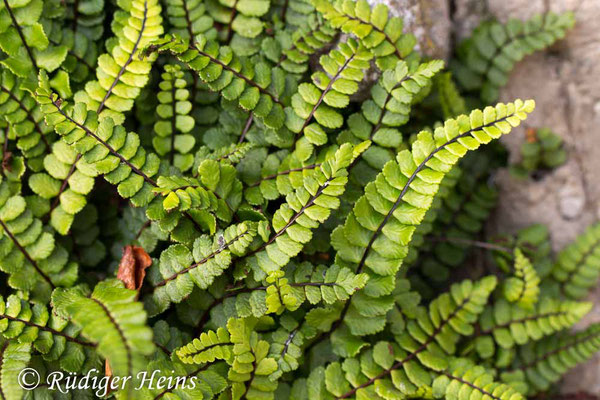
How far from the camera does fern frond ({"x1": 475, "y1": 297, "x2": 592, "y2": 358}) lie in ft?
6.69

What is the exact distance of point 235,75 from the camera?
178 cm

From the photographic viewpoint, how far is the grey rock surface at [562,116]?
92.5 inches

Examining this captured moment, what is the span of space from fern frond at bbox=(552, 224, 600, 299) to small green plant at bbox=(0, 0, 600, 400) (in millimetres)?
42

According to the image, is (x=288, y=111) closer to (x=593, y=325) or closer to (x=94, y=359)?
(x=94, y=359)

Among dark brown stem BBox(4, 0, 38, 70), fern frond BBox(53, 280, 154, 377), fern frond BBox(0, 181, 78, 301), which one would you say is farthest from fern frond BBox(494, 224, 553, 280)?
dark brown stem BBox(4, 0, 38, 70)

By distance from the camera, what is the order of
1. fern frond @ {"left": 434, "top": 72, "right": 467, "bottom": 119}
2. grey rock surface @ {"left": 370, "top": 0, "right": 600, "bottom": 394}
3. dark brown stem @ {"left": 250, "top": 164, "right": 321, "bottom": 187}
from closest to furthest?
dark brown stem @ {"left": 250, "top": 164, "right": 321, "bottom": 187}, fern frond @ {"left": 434, "top": 72, "right": 467, "bottom": 119}, grey rock surface @ {"left": 370, "top": 0, "right": 600, "bottom": 394}

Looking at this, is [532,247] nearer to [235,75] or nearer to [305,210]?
[305,210]

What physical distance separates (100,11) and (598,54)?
1984 mm

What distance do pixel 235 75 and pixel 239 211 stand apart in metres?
0.43

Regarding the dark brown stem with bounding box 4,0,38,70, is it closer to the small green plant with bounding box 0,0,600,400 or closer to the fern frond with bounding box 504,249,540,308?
the small green plant with bounding box 0,0,600,400

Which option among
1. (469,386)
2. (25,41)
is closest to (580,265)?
(469,386)

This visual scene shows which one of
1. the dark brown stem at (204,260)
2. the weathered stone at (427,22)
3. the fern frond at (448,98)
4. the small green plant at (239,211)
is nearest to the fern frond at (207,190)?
the small green plant at (239,211)

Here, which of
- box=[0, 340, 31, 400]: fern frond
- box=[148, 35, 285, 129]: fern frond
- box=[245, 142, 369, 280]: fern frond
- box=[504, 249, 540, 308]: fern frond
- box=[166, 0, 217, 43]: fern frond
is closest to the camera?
box=[0, 340, 31, 400]: fern frond

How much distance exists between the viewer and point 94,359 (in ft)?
5.49
